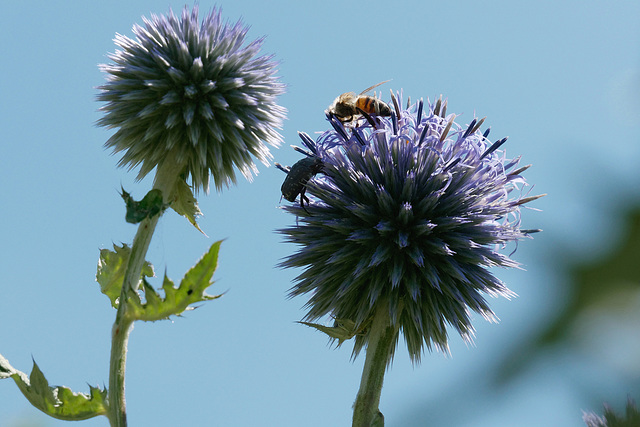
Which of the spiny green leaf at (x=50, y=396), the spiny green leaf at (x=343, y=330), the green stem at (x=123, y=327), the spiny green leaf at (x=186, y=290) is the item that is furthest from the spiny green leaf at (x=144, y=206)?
the spiny green leaf at (x=343, y=330)

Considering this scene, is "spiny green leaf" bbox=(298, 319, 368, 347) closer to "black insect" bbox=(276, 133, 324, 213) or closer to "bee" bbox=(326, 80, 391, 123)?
"black insect" bbox=(276, 133, 324, 213)

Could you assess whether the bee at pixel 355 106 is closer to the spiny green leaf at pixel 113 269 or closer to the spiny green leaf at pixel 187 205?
the spiny green leaf at pixel 187 205

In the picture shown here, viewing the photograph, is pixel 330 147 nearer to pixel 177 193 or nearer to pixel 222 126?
pixel 222 126

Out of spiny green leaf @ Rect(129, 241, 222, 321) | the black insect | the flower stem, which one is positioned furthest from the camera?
the black insect

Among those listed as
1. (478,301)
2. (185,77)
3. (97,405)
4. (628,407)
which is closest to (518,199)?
(478,301)

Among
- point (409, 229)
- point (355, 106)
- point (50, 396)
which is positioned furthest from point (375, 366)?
point (355, 106)

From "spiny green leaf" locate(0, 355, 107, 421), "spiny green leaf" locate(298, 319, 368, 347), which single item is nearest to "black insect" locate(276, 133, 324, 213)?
"spiny green leaf" locate(298, 319, 368, 347)
